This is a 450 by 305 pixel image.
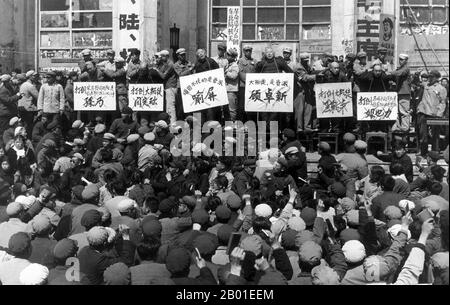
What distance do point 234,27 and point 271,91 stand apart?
5.68 metres

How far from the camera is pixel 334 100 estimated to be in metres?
13.2

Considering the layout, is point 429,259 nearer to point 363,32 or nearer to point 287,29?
point 363,32

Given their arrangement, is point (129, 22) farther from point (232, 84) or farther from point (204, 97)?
point (204, 97)

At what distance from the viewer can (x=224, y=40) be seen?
1928 cm

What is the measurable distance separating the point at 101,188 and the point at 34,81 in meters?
6.04

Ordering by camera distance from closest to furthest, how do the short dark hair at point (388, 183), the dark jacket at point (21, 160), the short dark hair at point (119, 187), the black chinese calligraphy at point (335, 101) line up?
the short dark hair at point (388, 183), the short dark hair at point (119, 187), the dark jacket at point (21, 160), the black chinese calligraphy at point (335, 101)

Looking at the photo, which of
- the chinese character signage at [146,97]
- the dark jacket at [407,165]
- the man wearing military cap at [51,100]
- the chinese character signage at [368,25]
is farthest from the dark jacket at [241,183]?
the chinese character signage at [368,25]

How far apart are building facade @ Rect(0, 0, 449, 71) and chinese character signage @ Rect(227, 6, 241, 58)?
5 cm

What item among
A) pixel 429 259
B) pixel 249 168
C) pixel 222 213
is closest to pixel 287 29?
pixel 249 168

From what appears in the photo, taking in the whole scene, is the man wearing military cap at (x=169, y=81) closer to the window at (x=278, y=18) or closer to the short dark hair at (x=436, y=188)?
the window at (x=278, y=18)

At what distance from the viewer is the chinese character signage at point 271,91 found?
1305 centimetres

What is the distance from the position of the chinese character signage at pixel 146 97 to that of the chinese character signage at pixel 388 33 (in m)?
6.04

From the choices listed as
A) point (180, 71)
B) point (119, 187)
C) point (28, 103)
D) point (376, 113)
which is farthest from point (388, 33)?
point (119, 187)
